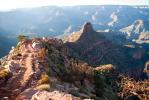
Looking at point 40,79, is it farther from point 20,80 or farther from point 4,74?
point 4,74

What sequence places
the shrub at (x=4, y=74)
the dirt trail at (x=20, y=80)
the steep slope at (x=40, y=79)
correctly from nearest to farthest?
the steep slope at (x=40, y=79), the dirt trail at (x=20, y=80), the shrub at (x=4, y=74)

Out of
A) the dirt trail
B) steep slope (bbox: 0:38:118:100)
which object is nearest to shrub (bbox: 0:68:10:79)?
steep slope (bbox: 0:38:118:100)

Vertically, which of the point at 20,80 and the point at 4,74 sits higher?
the point at 4,74

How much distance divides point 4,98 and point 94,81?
42.1 metres

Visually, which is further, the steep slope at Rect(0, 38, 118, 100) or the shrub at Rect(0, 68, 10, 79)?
the shrub at Rect(0, 68, 10, 79)

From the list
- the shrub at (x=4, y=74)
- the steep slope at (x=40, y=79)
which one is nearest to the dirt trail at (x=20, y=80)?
the steep slope at (x=40, y=79)

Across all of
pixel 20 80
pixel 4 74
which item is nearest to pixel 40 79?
pixel 20 80

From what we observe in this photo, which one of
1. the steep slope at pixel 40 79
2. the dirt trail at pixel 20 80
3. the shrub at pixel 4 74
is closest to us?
the steep slope at pixel 40 79

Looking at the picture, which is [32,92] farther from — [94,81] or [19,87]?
[94,81]

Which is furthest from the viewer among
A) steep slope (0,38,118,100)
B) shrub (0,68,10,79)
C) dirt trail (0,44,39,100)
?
shrub (0,68,10,79)

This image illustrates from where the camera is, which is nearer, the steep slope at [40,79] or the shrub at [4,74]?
the steep slope at [40,79]

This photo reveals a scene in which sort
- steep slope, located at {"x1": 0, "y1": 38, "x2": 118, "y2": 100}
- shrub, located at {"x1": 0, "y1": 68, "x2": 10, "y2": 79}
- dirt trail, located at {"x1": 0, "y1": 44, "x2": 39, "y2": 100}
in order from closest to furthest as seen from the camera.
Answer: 1. steep slope, located at {"x1": 0, "y1": 38, "x2": 118, "y2": 100}
2. dirt trail, located at {"x1": 0, "y1": 44, "x2": 39, "y2": 100}
3. shrub, located at {"x1": 0, "y1": 68, "x2": 10, "y2": 79}

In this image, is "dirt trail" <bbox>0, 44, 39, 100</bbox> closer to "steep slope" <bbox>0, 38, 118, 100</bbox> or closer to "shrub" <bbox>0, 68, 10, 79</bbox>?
"steep slope" <bbox>0, 38, 118, 100</bbox>

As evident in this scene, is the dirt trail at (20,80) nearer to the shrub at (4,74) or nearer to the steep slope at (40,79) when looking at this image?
the steep slope at (40,79)
